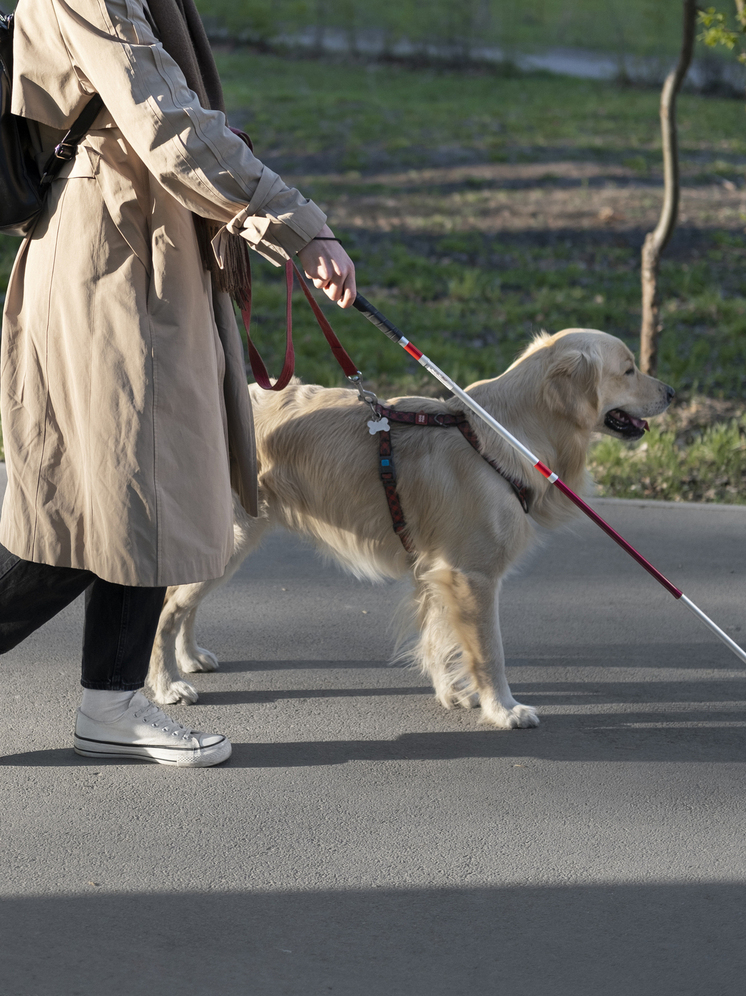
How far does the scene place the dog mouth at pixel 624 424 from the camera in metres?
3.74

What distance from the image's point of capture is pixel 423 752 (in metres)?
3.38

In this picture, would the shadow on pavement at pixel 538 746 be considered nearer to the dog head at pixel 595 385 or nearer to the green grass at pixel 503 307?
the dog head at pixel 595 385

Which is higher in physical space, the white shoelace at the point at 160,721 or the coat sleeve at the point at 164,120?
the coat sleeve at the point at 164,120

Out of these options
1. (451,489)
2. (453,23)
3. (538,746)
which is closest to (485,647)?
(538,746)

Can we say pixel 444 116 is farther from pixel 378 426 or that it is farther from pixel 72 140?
pixel 72 140

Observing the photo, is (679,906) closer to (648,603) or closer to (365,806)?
(365,806)

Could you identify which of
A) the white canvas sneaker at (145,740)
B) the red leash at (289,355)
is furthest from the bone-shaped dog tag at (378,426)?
the white canvas sneaker at (145,740)


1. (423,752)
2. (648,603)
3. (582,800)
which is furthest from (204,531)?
(648,603)

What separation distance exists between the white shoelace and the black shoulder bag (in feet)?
4.77

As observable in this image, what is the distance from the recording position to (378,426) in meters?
3.57

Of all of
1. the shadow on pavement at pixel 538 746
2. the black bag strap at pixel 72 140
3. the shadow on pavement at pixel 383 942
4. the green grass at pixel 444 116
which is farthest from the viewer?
the green grass at pixel 444 116

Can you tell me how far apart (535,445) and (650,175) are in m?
11.7

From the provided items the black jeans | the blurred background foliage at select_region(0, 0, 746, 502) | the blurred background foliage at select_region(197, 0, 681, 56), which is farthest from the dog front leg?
the blurred background foliage at select_region(197, 0, 681, 56)

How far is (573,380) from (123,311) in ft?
5.24
